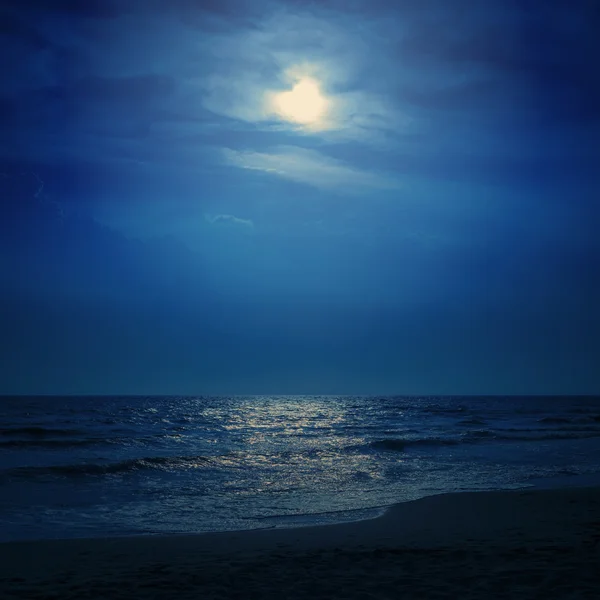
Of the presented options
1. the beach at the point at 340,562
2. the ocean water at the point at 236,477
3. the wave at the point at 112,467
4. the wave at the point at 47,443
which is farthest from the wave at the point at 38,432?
the beach at the point at 340,562

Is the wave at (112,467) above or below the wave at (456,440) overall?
above

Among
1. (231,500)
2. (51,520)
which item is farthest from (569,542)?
(51,520)

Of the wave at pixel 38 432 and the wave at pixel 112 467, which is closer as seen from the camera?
the wave at pixel 112 467

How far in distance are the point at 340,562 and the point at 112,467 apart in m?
13.5

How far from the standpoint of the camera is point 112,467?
63.0ft

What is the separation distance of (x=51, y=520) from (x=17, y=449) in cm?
1768

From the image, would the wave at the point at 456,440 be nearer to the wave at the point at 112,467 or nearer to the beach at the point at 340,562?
the wave at the point at 112,467

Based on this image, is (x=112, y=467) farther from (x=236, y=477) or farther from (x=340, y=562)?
(x=340, y=562)

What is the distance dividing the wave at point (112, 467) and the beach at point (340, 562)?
937 centimetres

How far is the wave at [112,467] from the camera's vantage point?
697 inches

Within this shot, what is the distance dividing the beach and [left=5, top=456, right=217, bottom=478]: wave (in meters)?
9.37

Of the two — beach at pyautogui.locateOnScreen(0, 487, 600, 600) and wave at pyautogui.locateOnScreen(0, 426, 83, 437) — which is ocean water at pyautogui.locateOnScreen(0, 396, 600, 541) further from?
wave at pyautogui.locateOnScreen(0, 426, 83, 437)

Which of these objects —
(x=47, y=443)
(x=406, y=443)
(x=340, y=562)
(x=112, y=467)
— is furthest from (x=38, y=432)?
(x=340, y=562)

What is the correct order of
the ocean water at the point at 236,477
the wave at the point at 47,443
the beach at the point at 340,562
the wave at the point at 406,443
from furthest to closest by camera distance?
the wave at the point at 47,443
the wave at the point at 406,443
the ocean water at the point at 236,477
the beach at the point at 340,562
